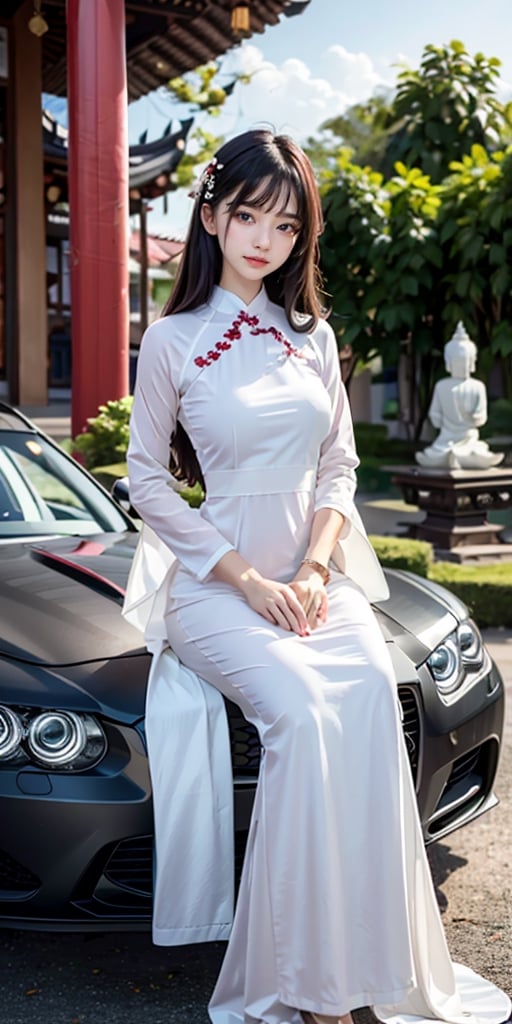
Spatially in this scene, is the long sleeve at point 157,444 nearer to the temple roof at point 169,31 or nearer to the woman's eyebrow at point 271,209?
the woman's eyebrow at point 271,209

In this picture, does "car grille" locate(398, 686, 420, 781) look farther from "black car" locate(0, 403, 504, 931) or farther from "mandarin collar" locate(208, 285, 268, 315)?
"mandarin collar" locate(208, 285, 268, 315)

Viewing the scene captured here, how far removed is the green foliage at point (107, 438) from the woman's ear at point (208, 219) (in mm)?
6013

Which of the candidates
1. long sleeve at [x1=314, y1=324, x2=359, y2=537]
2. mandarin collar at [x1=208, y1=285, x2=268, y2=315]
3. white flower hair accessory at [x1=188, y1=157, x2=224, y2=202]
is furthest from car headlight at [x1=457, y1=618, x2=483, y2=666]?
white flower hair accessory at [x1=188, y1=157, x2=224, y2=202]

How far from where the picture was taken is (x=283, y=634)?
243cm

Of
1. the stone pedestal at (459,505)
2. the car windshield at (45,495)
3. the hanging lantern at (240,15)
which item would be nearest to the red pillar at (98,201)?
the stone pedestal at (459,505)

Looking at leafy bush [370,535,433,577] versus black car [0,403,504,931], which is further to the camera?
leafy bush [370,535,433,577]

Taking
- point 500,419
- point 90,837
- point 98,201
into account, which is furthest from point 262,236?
point 500,419

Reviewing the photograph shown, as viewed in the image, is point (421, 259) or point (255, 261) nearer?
point (255, 261)

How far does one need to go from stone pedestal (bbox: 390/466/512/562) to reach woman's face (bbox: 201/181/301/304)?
22.2 feet

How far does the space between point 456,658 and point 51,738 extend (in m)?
1.10

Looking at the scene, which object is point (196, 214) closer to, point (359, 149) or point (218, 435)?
point (218, 435)

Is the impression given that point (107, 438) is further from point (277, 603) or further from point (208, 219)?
point (277, 603)

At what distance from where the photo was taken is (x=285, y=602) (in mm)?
2447

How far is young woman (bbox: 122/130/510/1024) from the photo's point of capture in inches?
86.6
